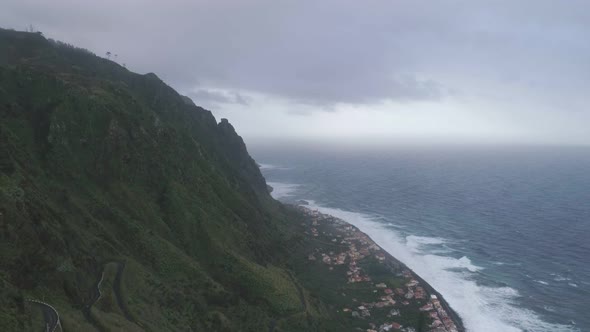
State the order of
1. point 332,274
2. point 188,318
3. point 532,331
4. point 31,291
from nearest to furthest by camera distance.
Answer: point 31,291, point 188,318, point 532,331, point 332,274

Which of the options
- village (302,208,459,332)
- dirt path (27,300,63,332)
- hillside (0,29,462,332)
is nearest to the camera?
dirt path (27,300,63,332)

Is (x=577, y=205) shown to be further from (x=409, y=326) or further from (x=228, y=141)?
(x=228, y=141)

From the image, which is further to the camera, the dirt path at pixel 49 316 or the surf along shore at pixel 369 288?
the surf along shore at pixel 369 288

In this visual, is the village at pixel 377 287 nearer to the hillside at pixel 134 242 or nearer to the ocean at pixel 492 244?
the hillside at pixel 134 242

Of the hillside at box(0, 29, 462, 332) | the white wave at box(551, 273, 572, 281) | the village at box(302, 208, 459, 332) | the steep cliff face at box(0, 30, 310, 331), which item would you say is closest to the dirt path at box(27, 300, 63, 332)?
the hillside at box(0, 29, 462, 332)

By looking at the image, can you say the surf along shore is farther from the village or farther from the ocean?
the ocean

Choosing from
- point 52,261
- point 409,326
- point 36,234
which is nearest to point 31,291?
point 52,261

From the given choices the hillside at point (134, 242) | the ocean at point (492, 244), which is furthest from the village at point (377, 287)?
the ocean at point (492, 244)
